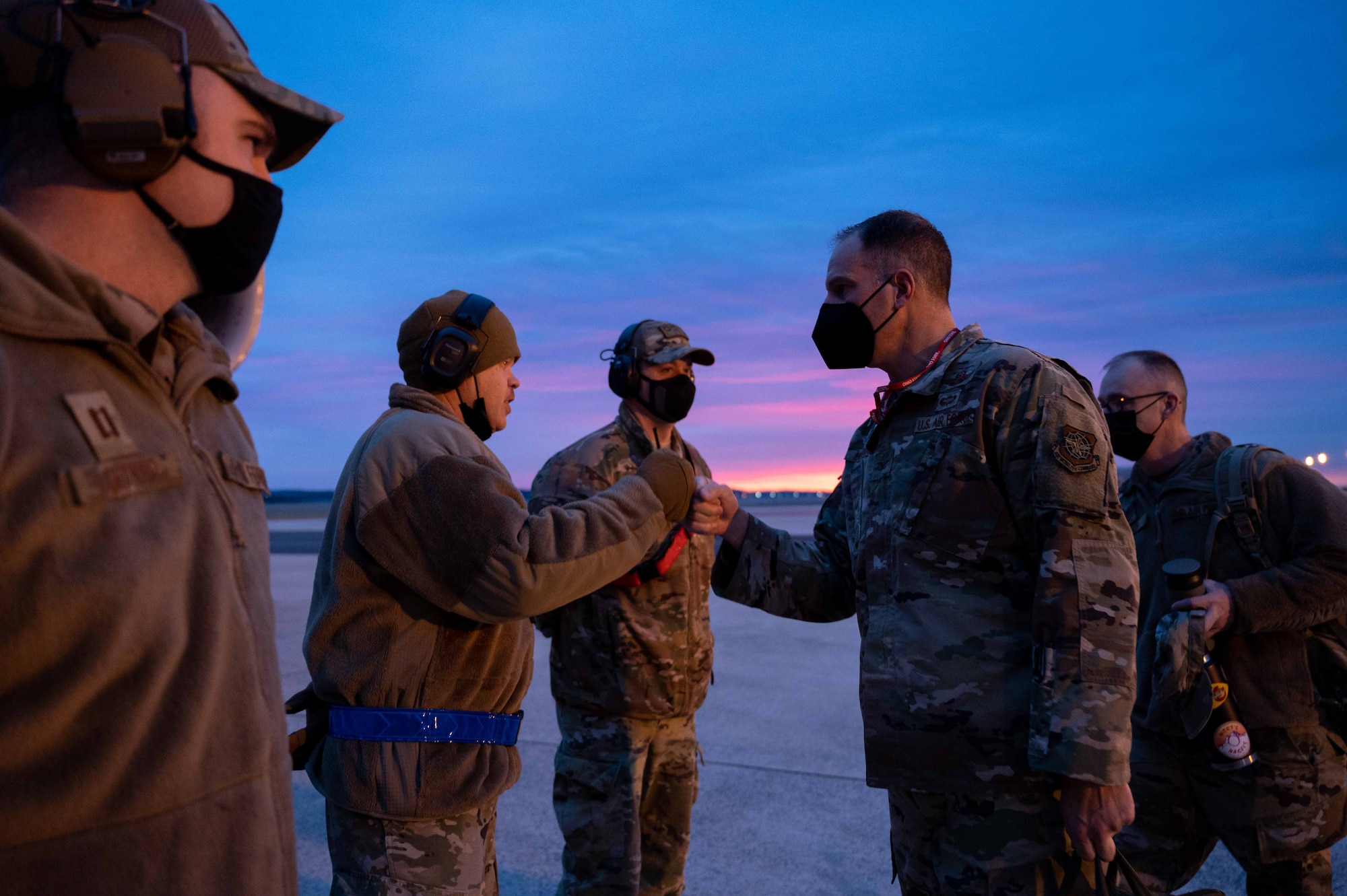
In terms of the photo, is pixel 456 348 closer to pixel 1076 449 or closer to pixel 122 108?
pixel 122 108

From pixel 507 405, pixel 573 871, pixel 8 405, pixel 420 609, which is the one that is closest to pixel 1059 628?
pixel 420 609

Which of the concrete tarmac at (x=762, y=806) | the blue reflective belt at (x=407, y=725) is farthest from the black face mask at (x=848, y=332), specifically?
the concrete tarmac at (x=762, y=806)

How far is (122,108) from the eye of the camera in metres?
1.22

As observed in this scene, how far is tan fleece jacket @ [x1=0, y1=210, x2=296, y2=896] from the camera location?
1053mm

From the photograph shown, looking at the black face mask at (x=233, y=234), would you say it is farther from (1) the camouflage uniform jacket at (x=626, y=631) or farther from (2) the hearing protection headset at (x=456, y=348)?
(1) the camouflage uniform jacket at (x=626, y=631)

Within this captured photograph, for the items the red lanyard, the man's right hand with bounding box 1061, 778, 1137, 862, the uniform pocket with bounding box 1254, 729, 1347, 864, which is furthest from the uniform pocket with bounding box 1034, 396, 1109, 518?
the uniform pocket with bounding box 1254, 729, 1347, 864

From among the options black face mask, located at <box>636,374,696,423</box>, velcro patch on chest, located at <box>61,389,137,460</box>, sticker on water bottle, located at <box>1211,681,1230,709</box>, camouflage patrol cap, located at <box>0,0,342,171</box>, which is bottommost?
sticker on water bottle, located at <box>1211,681,1230,709</box>

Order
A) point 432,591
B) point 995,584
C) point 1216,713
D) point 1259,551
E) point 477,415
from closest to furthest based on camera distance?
point 432,591 → point 995,584 → point 477,415 → point 1216,713 → point 1259,551

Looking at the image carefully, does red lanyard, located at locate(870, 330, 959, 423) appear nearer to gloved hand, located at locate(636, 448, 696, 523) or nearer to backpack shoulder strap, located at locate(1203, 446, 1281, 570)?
gloved hand, located at locate(636, 448, 696, 523)

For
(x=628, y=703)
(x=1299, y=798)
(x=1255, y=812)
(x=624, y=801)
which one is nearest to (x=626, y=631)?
(x=628, y=703)

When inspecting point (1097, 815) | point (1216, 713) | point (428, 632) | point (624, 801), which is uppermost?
point (428, 632)

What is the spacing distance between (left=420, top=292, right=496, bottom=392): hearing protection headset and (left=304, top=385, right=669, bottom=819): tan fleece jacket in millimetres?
332

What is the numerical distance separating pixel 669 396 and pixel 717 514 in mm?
1409

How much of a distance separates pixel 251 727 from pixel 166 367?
55 cm
